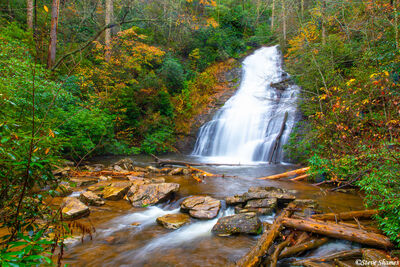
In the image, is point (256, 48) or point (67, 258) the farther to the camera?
point (256, 48)

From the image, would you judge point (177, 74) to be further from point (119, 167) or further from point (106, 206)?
point (106, 206)

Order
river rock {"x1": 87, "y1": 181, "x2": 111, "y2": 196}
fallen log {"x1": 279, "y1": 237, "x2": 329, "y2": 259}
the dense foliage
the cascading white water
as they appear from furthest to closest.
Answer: the cascading white water
river rock {"x1": 87, "y1": 181, "x2": 111, "y2": 196}
the dense foliage
fallen log {"x1": 279, "y1": 237, "x2": 329, "y2": 259}

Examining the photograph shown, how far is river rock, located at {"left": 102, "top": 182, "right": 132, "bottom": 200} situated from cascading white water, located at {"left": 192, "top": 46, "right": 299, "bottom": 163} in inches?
288

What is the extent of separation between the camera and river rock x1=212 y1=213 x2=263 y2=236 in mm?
3738

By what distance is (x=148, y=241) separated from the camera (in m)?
3.72

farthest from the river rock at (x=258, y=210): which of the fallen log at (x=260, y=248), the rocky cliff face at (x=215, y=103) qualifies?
the rocky cliff face at (x=215, y=103)

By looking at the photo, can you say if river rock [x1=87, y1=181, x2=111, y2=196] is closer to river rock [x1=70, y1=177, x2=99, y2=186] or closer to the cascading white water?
river rock [x1=70, y1=177, x2=99, y2=186]

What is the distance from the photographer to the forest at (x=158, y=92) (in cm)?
150

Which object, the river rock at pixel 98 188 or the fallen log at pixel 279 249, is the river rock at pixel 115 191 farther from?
the fallen log at pixel 279 249

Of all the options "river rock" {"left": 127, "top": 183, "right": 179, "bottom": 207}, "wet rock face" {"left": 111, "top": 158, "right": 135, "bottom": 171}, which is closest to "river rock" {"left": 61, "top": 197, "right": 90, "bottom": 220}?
"river rock" {"left": 127, "top": 183, "right": 179, "bottom": 207}

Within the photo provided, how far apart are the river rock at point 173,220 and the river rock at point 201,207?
19cm

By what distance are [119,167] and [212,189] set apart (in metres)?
4.24

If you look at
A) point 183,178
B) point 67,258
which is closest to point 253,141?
point 183,178

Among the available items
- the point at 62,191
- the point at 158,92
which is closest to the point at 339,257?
the point at 62,191
